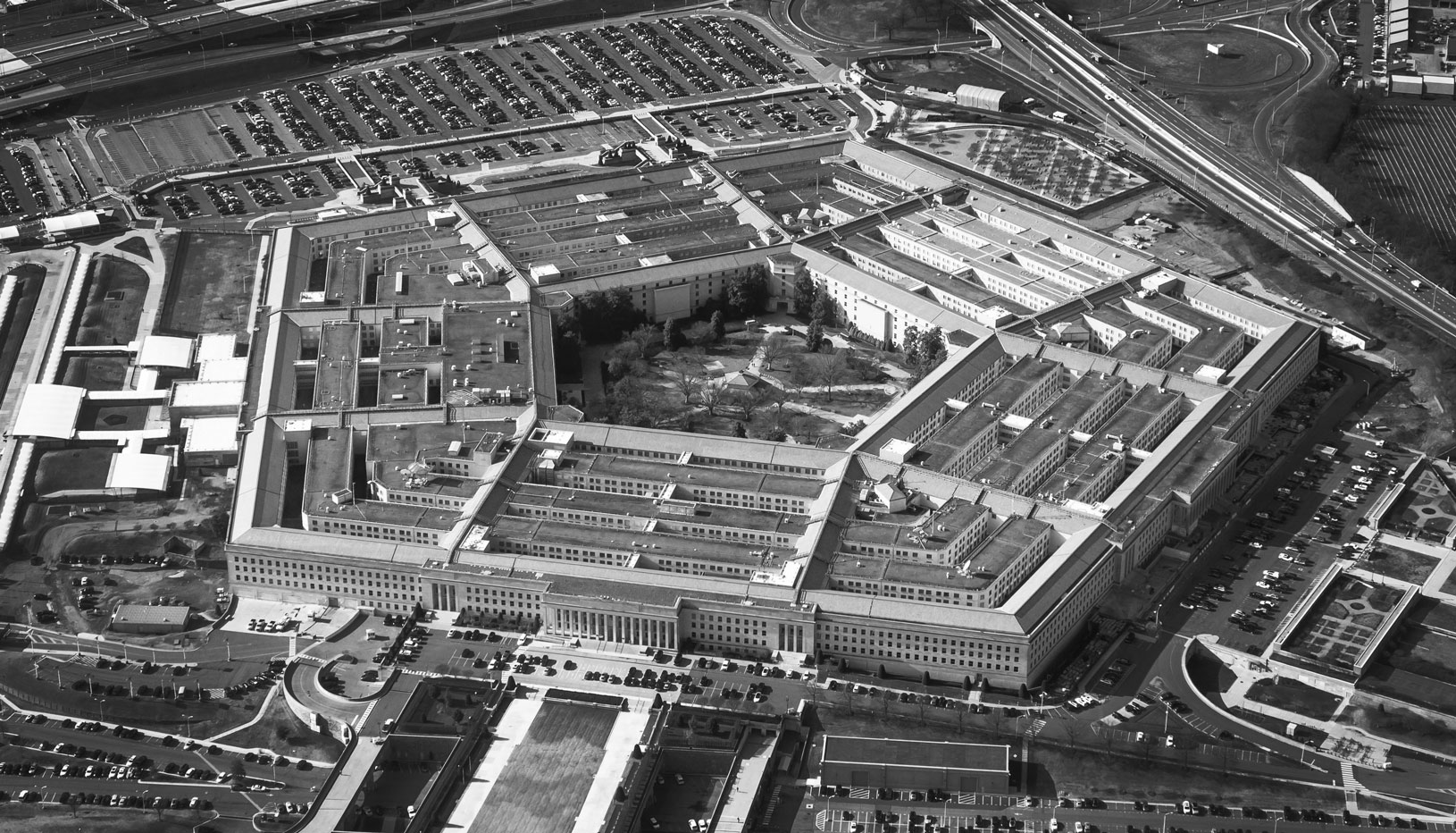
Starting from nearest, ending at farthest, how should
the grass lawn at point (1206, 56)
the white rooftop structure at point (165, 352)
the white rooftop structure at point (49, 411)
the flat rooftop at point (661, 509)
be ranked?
the flat rooftop at point (661, 509)
the white rooftop structure at point (49, 411)
the white rooftop structure at point (165, 352)
the grass lawn at point (1206, 56)

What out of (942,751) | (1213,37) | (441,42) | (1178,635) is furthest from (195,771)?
(1213,37)

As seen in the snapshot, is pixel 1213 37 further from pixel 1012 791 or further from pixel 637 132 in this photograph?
pixel 1012 791

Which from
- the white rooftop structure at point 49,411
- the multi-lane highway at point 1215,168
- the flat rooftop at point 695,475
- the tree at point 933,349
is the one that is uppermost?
the flat rooftop at point 695,475

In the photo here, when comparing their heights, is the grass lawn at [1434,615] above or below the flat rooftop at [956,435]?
below

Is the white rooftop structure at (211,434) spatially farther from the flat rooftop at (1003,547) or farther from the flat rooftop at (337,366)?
the flat rooftop at (1003,547)

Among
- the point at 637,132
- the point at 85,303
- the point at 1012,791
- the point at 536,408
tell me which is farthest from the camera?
the point at 637,132

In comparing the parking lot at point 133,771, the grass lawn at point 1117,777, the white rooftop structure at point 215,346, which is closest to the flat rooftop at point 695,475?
the grass lawn at point 1117,777

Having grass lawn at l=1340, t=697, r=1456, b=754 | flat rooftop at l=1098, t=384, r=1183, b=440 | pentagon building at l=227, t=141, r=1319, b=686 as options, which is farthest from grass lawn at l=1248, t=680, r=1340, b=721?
flat rooftop at l=1098, t=384, r=1183, b=440
